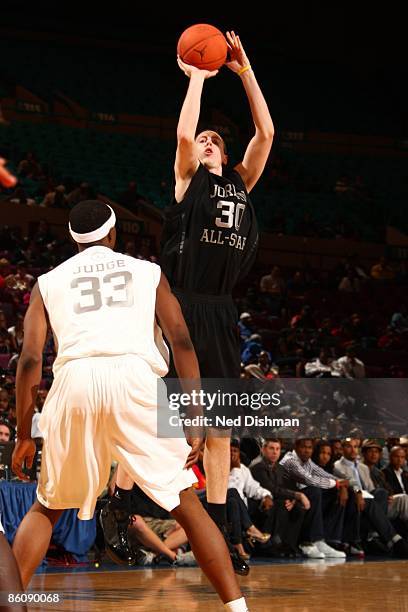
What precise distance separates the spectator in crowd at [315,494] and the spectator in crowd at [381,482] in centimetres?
69

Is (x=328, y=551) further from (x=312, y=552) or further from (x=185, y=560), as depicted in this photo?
(x=185, y=560)

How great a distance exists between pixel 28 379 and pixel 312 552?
6.59m

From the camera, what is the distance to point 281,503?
33.1 ft

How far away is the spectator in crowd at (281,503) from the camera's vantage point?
396 inches

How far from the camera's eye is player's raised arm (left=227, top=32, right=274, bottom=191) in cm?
571

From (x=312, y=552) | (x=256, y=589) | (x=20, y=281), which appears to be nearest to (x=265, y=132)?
(x=256, y=589)

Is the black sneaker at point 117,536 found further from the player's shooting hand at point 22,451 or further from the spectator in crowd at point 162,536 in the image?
the spectator in crowd at point 162,536

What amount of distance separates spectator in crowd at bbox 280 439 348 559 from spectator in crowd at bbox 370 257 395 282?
10872 mm

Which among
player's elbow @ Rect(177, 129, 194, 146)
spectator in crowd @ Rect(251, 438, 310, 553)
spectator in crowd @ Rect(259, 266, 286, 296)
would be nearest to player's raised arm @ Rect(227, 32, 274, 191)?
player's elbow @ Rect(177, 129, 194, 146)

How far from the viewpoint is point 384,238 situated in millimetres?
24344

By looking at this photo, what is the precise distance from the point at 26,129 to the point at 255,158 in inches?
716

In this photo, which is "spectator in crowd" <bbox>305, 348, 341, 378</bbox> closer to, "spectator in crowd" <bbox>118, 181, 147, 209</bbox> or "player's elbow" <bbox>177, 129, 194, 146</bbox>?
"spectator in crowd" <bbox>118, 181, 147, 209</bbox>

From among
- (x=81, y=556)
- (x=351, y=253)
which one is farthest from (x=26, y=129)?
(x=81, y=556)

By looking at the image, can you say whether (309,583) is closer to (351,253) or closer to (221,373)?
(221,373)
